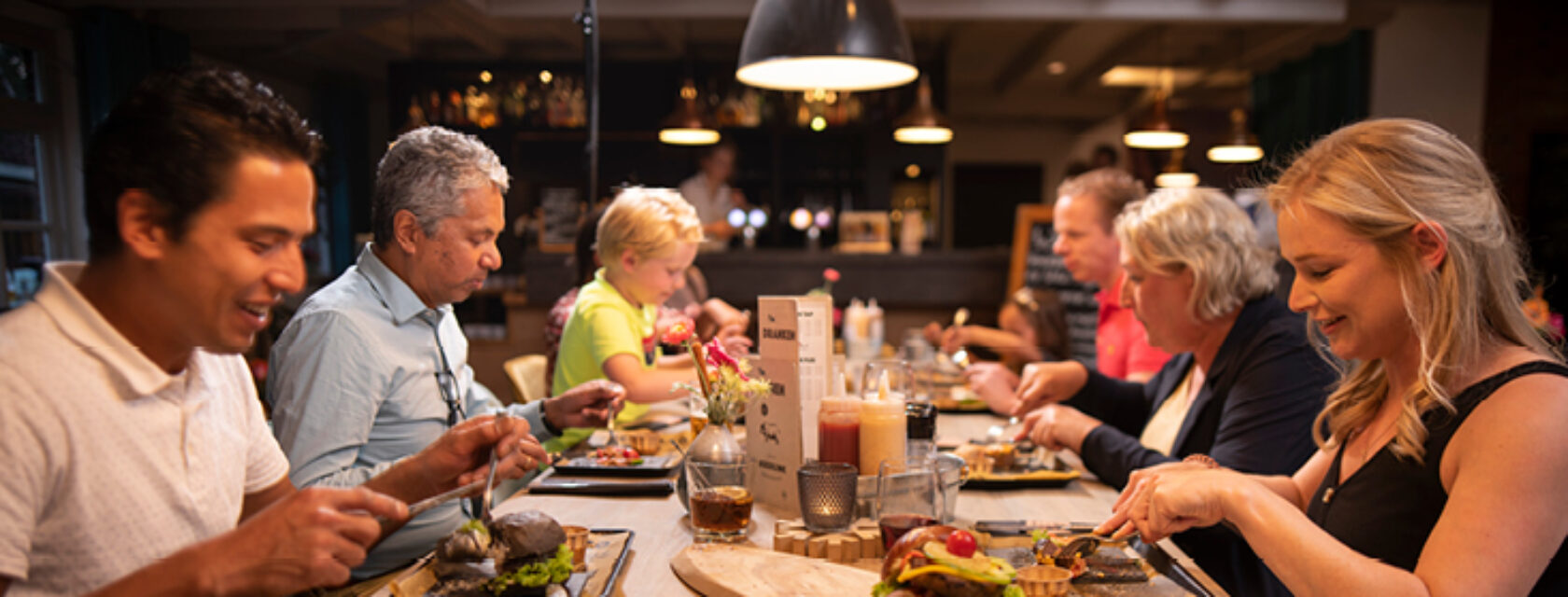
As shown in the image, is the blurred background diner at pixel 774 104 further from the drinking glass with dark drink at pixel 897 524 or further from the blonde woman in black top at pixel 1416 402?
the drinking glass with dark drink at pixel 897 524

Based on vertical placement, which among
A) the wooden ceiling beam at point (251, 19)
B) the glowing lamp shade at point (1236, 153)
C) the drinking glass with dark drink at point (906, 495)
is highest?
the wooden ceiling beam at point (251, 19)

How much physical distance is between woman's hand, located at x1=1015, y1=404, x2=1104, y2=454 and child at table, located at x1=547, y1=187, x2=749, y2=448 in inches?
38.1

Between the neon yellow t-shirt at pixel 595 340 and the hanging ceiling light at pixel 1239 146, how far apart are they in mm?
6348

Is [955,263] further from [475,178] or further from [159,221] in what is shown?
[159,221]

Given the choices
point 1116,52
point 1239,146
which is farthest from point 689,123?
point 1116,52

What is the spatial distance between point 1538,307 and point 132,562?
183 inches

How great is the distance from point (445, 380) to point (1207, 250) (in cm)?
173

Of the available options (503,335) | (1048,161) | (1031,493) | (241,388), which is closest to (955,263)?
(503,335)

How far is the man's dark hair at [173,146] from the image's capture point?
97 cm

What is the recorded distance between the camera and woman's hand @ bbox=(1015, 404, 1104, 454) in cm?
215

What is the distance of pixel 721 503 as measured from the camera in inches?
60.7

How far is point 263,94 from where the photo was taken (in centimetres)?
108

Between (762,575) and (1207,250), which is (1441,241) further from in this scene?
(762,575)

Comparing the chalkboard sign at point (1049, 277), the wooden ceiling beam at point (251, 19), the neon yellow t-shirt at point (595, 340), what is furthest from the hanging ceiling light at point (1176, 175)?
the wooden ceiling beam at point (251, 19)
